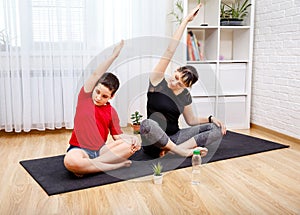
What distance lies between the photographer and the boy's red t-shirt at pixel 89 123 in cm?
212

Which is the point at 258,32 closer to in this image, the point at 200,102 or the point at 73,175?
the point at 200,102

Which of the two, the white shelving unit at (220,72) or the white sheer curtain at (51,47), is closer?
the white sheer curtain at (51,47)

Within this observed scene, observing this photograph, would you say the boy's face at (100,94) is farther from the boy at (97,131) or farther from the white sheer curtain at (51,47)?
the white sheer curtain at (51,47)

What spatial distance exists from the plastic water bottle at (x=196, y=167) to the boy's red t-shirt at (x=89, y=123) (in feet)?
1.88

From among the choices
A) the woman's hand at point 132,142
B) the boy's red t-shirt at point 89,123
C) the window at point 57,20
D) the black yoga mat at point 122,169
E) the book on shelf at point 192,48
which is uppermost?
the window at point 57,20

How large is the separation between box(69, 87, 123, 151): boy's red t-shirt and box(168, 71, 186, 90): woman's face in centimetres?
47

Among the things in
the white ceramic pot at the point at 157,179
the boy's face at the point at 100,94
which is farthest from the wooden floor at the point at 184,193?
the boy's face at the point at 100,94

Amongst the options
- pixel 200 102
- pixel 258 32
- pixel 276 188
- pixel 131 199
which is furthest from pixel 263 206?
pixel 258 32

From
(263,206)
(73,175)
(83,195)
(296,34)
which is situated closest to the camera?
(263,206)

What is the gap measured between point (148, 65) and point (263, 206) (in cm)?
186

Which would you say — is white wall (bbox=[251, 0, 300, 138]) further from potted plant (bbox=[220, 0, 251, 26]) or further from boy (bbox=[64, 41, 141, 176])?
boy (bbox=[64, 41, 141, 176])

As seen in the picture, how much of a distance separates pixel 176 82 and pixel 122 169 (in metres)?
0.66

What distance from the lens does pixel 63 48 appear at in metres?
3.12

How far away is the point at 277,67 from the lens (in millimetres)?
3137
